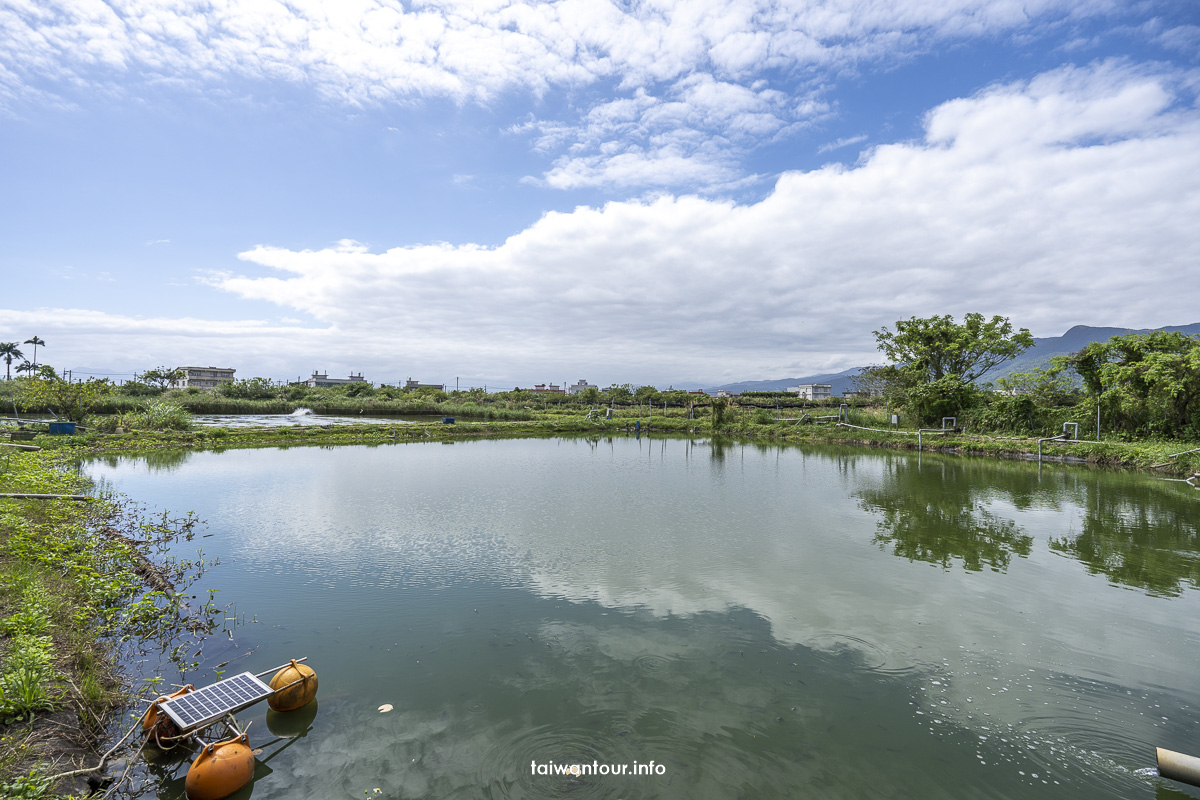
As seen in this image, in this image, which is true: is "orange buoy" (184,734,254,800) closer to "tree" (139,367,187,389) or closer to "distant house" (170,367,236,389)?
"tree" (139,367,187,389)

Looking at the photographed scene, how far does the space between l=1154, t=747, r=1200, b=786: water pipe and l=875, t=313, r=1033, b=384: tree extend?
3058cm

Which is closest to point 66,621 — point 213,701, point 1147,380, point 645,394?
point 213,701

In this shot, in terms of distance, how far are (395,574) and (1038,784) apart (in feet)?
24.8

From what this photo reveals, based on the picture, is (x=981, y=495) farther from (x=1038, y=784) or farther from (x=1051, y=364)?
(x=1051, y=364)

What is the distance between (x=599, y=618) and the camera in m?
6.61

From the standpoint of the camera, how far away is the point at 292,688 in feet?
15.1

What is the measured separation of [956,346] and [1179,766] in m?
32.1

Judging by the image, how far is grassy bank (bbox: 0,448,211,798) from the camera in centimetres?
375

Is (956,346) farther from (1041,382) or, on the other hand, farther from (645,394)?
(645,394)

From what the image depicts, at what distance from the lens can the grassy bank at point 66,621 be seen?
375cm

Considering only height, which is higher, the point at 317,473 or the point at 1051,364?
the point at 1051,364

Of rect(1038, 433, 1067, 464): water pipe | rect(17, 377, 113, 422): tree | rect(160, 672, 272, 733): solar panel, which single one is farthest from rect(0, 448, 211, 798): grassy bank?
rect(1038, 433, 1067, 464): water pipe

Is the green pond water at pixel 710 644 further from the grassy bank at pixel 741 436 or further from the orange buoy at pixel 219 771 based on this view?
the grassy bank at pixel 741 436

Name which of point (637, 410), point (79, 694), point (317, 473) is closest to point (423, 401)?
point (637, 410)
